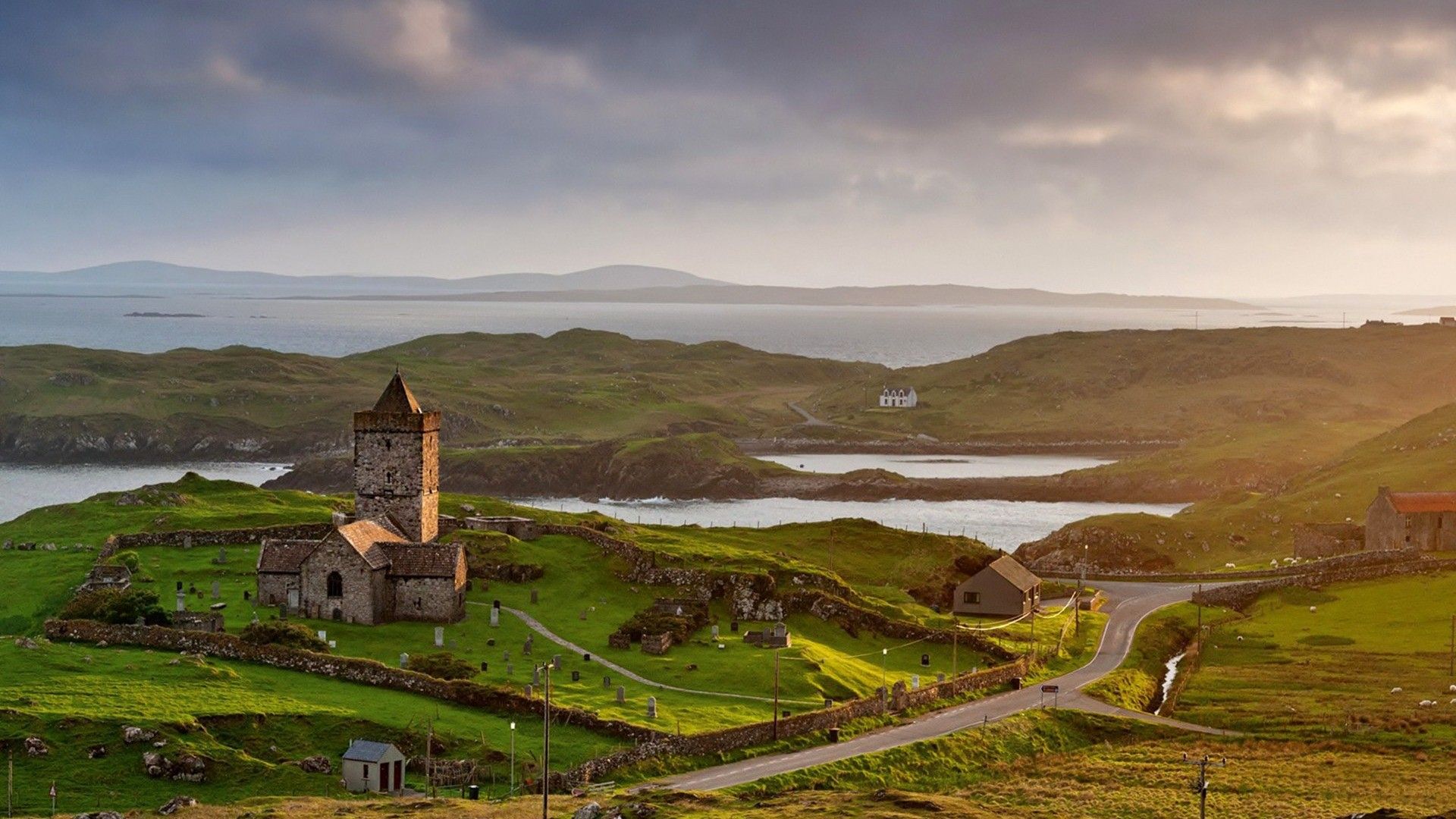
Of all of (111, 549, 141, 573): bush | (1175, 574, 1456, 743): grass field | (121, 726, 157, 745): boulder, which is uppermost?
(111, 549, 141, 573): bush

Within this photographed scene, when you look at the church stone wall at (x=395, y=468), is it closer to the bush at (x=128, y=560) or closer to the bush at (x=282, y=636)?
the bush at (x=128, y=560)

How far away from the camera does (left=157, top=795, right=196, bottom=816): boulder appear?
40.9 metres

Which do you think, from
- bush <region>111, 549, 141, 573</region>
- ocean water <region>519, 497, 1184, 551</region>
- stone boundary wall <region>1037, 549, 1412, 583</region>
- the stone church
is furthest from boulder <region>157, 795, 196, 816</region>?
ocean water <region>519, 497, 1184, 551</region>

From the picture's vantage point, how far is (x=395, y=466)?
80438 millimetres

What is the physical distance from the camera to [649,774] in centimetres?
4934

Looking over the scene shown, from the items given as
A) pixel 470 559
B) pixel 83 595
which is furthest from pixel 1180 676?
pixel 83 595

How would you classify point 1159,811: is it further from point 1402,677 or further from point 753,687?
point 1402,677

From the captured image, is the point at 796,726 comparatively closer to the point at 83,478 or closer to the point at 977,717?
the point at 977,717

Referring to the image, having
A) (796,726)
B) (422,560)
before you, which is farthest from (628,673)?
(422,560)

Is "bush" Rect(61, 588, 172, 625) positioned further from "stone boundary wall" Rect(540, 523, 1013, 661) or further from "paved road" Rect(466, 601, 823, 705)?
"stone boundary wall" Rect(540, 523, 1013, 661)

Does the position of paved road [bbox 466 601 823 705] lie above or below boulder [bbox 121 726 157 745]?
below

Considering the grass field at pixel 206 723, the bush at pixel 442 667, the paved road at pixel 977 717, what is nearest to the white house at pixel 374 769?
the grass field at pixel 206 723

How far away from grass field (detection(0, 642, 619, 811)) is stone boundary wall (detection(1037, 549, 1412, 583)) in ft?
216

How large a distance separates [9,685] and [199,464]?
14854cm
